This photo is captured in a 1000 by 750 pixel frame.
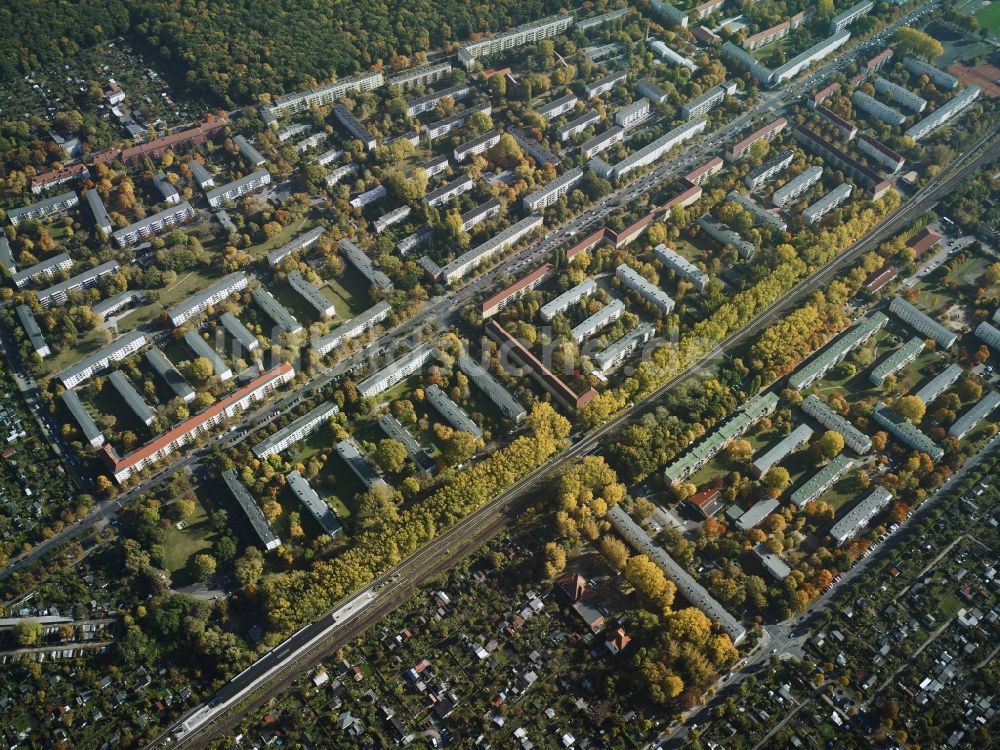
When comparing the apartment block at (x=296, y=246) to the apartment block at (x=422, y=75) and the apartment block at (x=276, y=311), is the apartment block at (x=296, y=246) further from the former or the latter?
the apartment block at (x=422, y=75)

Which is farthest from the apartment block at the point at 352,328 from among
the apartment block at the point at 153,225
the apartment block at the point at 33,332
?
the apartment block at the point at 33,332

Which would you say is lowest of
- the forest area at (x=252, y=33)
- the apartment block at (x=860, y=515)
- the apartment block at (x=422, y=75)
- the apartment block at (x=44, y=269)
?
the apartment block at (x=860, y=515)

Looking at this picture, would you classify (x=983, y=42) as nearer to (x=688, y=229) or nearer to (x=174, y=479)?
(x=688, y=229)

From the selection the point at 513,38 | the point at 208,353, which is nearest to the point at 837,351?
the point at 208,353

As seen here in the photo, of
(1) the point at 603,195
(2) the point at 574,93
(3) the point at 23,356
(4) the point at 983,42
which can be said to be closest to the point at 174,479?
(3) the point at 23,356

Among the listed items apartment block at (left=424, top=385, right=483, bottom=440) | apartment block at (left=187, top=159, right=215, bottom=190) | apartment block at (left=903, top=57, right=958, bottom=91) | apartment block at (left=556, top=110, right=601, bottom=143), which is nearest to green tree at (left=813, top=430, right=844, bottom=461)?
apartment block at (left=424, top=385, right=483, bottom=440)

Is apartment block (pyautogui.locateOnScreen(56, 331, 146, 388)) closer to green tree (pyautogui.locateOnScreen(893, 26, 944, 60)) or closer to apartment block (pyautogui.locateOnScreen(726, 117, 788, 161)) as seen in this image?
apartment block (pyautogui.locateOnScreen(726, 117, 788, 161))
